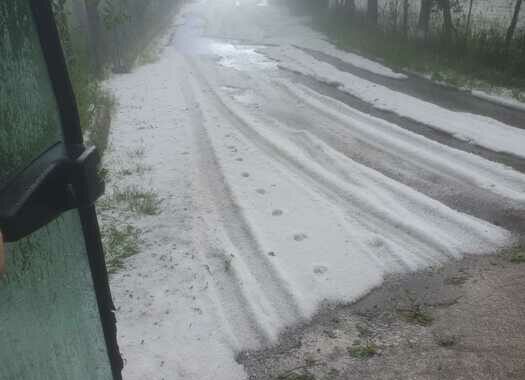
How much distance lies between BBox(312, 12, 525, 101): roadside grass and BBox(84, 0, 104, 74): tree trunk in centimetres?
652

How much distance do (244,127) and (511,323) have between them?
4.95m

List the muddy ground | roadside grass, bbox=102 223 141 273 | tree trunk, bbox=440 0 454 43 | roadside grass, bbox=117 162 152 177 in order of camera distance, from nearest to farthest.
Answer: the muddy ground
roadside grass, bbox=102 223 141 273
roadside grass, bbox=117 162 152 177
tree trunk, bbox=440 0 454 43

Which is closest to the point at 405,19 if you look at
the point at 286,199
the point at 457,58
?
the point at 457,58

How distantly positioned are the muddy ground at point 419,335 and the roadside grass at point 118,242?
1.59 meters

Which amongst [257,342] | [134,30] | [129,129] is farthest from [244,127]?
[134,30]

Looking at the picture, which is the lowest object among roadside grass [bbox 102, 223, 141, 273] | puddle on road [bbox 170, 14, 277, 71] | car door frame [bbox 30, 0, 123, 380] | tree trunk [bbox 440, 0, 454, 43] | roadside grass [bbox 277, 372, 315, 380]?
roadside grass [bbox 277, 372, 315, 380]

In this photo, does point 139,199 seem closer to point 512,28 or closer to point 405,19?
point 512,28

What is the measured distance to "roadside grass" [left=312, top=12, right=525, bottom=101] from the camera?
9.10m

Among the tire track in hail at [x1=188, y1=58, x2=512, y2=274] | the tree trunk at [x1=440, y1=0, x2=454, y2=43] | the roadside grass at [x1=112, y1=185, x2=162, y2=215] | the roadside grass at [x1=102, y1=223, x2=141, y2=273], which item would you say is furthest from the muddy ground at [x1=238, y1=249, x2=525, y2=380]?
the tree trunk at [x1=440, y1=0, x2=454, y2=43]

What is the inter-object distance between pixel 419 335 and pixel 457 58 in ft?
28.6

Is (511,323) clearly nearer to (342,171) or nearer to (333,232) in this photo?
(333,232)

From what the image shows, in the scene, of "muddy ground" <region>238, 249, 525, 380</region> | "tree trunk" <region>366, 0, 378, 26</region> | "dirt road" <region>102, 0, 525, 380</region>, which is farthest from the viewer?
"tree trunk" <region>366, 0, 378, 26</region>

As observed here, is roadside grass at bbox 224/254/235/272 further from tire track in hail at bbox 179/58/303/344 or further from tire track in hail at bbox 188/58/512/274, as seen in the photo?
tire track in hail at bbox 188/58/512/274

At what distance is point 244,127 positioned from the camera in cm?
735
